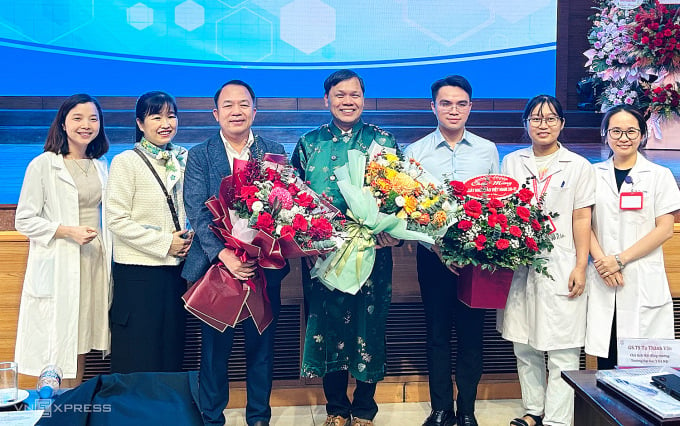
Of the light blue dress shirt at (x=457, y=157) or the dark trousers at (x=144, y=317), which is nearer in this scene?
the dark trousers at (x=144, y=317)

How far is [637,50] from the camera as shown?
452 cm

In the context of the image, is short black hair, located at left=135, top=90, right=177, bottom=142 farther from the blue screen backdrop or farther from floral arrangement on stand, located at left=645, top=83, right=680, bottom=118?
floral arrangement on stand, located at left=645, top=83, right=680, bottom=118

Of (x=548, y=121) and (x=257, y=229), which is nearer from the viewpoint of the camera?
(x=257, y=229)

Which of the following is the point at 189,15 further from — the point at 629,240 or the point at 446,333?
the point at 629,240

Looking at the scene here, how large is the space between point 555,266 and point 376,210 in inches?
33.9

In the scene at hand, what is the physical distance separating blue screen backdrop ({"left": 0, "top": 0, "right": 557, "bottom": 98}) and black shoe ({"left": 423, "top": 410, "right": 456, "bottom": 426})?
3.56m

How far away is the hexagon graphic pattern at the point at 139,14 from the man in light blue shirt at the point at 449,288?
3453mm

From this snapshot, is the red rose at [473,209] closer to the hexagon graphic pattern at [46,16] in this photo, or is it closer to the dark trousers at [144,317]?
the dark trousers at [144,317]

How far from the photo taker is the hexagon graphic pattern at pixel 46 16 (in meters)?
5.67

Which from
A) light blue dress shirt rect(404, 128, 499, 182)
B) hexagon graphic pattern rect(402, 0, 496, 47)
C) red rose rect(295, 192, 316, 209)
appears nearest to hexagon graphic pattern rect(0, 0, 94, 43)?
hexagon graphic pattern rect(402, 0, 496, 47)

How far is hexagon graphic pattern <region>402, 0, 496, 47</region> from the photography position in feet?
19.0

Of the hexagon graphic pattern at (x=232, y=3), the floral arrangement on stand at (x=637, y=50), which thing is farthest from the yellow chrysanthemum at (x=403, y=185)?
the hexagon graphic pattern at (x=232, y=3)

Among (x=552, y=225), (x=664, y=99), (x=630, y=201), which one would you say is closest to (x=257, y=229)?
(x=552, y=225)

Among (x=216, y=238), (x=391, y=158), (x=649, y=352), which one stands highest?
(x=391, y=158)
